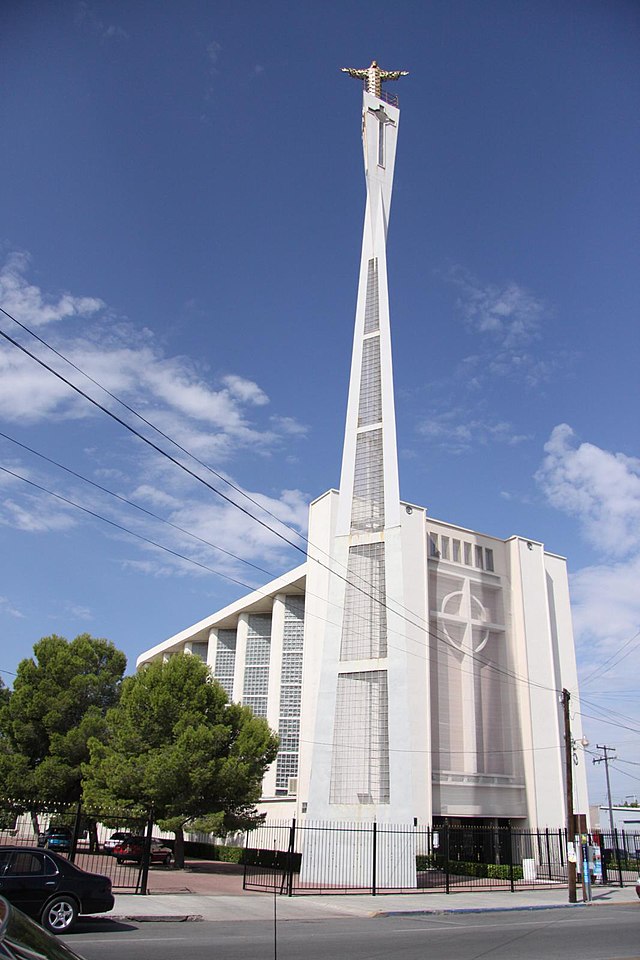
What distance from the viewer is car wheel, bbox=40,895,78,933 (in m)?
11.7

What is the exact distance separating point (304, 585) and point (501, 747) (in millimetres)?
14931

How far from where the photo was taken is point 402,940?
1250 cm

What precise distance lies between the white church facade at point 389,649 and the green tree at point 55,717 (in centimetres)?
1109

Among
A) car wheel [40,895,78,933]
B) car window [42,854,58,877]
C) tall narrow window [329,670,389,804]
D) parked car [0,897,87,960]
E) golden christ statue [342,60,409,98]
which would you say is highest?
Answer: golden christ statue [342,60,409,98]

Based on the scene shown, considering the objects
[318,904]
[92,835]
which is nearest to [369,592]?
[318,904]

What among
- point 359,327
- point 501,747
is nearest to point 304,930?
point 359,327

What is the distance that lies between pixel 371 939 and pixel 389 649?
52.8 feet

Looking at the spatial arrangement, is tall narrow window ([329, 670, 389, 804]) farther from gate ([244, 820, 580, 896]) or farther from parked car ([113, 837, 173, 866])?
parked car ([113, 837, 173, 866])

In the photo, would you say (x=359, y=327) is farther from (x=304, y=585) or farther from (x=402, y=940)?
(x=402, y=940)

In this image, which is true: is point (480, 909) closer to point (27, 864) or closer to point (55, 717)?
point (27, 864)

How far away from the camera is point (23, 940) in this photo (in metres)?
2.65

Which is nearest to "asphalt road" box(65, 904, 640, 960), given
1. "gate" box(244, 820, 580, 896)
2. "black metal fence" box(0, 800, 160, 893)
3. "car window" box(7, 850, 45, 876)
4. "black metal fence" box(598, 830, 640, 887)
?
"car window" box(7, 850, 45, 876)

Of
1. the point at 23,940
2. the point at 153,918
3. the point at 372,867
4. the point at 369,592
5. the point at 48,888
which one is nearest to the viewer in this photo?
the point at 23,940

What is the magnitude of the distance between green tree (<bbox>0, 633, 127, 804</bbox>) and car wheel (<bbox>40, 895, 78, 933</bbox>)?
24763mm
